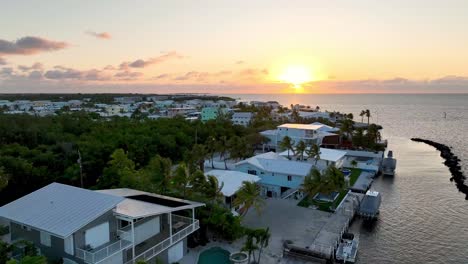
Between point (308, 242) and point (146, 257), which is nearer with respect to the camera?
point (146, 257)

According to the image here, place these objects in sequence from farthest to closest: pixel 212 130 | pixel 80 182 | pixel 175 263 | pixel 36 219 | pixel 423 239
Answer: pixel 212 130, pixel 80 182, pixel 423 239, pixel 175 263, pixel 36 219

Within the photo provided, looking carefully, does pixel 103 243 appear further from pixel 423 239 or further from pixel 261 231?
pixel 423 239

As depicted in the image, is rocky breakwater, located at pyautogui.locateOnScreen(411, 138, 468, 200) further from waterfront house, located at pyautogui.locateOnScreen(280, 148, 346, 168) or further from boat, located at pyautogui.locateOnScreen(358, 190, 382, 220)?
waterfront house, located at pyautogui.locateOnScreen(280, 148, 346, 168)

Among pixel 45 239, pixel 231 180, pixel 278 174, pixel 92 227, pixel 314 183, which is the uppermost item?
pixel 92 227

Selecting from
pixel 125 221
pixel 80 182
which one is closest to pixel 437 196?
pixel 125 221

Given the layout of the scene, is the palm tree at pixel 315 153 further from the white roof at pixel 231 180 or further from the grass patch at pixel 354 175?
the white roof at pixel 231 180

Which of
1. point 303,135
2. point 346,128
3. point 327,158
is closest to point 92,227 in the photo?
point 327,158

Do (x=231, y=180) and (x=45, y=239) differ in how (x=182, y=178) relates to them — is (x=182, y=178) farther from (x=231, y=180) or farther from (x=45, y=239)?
(x=45, y=239)
